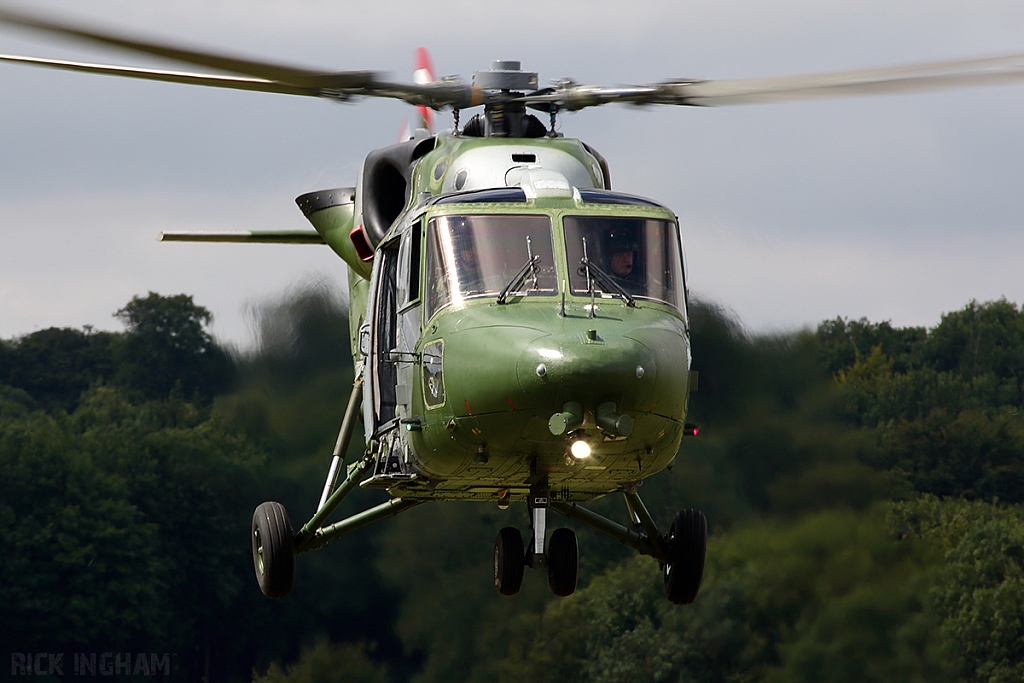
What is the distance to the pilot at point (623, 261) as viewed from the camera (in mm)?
11016

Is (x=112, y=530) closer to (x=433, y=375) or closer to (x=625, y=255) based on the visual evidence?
(x=433, y=375)

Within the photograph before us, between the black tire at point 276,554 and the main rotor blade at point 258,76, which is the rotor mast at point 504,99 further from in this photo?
the black tire at point 276,554

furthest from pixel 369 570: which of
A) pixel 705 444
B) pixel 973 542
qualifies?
pixel 973 542

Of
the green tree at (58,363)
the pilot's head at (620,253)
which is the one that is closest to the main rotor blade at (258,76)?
the pilot's head at (620,253)

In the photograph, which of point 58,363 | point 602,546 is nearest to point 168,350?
point 58,363

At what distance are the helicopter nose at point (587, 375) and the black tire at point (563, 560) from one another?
10.5 feet

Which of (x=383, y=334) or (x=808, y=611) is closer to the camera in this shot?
(x=383, y=334)

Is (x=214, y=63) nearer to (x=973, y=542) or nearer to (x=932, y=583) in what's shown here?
(x=932, y=583)

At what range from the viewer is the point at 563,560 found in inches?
517

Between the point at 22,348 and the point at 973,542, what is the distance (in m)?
24.5

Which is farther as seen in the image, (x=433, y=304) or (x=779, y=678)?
(x=779, y=678)

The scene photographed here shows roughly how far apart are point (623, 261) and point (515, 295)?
860 mm

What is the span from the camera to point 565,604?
27.0 m

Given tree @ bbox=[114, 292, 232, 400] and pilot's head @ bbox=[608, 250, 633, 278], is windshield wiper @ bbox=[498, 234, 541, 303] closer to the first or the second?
pilot's head @ bbox=[608, 250, 633, 278]
